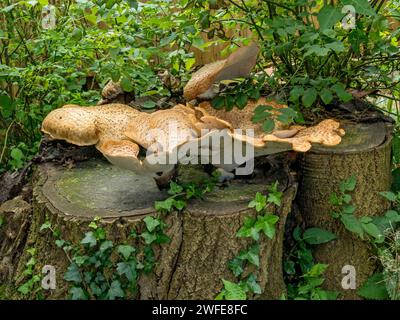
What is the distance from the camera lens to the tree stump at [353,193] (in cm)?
291

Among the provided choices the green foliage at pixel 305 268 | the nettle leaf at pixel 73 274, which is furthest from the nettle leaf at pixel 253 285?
the nettle leaf at pixel 73 274

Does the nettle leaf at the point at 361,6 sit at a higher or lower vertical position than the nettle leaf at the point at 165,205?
higher

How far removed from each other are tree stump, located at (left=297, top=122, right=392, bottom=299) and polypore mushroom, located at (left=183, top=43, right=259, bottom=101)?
0.62 m

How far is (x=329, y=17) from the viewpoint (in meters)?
2.24

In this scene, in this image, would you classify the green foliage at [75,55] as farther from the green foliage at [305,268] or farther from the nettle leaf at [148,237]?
the green foliage at [305,268]

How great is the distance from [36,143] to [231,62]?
1946 millimetres

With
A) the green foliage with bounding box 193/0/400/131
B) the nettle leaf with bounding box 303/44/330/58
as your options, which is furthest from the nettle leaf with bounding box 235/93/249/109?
the nettle leaf with bounding box 303/44/330/58

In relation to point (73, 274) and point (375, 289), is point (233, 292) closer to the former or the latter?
point (73, 274)

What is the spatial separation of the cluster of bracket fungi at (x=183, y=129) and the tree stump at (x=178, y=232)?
0.23 meters

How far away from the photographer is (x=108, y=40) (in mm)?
3459

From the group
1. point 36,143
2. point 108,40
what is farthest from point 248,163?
point 36,143

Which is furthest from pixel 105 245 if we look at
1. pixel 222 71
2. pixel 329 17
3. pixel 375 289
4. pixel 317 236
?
pixel 375 289

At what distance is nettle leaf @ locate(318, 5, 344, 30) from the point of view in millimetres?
2225

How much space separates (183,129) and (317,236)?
1.11 meters
